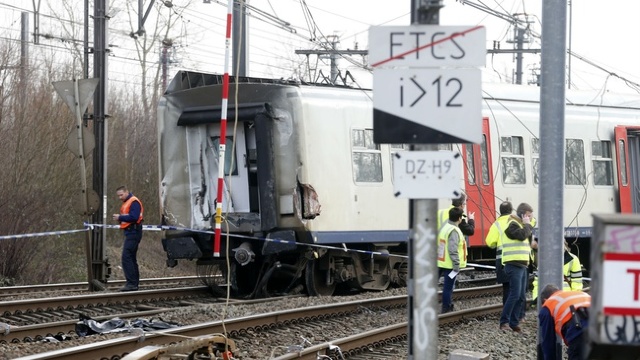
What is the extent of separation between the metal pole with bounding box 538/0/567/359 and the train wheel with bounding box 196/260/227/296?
315 inches

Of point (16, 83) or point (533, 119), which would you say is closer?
point (533, 119)

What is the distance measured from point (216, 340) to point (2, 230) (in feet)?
37.0

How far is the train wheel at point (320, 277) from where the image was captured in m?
16.2

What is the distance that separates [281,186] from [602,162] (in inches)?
269

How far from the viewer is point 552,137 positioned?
29.7ft

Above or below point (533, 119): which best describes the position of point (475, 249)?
below

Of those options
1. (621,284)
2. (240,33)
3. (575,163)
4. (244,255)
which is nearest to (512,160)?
(575,163)

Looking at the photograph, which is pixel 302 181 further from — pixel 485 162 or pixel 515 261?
pixel 485 162

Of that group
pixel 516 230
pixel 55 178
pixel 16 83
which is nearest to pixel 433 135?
pixel 516 230

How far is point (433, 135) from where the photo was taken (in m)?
5.65

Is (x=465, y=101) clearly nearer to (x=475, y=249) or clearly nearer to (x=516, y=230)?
(x=516, y=230)

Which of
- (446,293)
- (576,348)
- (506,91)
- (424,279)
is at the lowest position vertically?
(446,293)

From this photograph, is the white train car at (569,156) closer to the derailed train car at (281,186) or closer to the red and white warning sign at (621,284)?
the derailed train car at (281,186)

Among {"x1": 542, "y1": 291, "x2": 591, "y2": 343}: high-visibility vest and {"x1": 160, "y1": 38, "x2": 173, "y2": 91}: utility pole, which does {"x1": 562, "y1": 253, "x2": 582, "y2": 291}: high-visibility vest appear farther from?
{"x1": 160, "y1": 38, "x2": 173, "y2": 91}: utility pole
